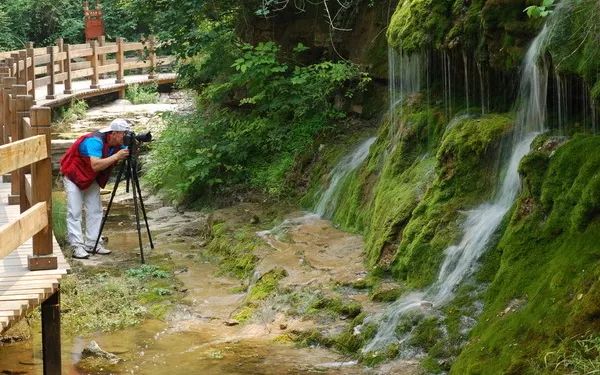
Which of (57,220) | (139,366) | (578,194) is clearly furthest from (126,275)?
(578,194)

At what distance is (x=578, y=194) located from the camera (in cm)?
682

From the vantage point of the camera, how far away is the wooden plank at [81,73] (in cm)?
2416

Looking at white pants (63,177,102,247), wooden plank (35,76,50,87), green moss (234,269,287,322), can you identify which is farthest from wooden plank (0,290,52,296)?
wooden plank (35,76,50,87)

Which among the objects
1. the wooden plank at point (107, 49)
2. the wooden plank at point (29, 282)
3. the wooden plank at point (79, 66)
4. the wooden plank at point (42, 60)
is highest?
the wooden plank at point (107, 49)

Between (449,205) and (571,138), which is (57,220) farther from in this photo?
(571,138)

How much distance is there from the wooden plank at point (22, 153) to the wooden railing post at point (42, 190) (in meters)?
0.10

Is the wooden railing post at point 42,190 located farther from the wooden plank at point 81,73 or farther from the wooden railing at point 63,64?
the wooden plank at point 81,73

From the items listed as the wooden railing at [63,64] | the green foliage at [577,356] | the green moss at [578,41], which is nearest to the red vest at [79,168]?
the green moss at [578,41]

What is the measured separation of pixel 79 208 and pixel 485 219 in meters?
5.28

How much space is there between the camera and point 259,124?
47.9ft

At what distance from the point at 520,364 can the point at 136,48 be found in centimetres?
2468

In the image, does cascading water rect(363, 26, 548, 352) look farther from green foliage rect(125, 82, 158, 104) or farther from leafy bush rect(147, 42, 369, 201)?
green foliage rect(125, 82, 158, 104)

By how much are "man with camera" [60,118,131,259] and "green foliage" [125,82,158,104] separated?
14.4 metres

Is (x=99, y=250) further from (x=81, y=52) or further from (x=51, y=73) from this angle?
(x=81, y=52)
